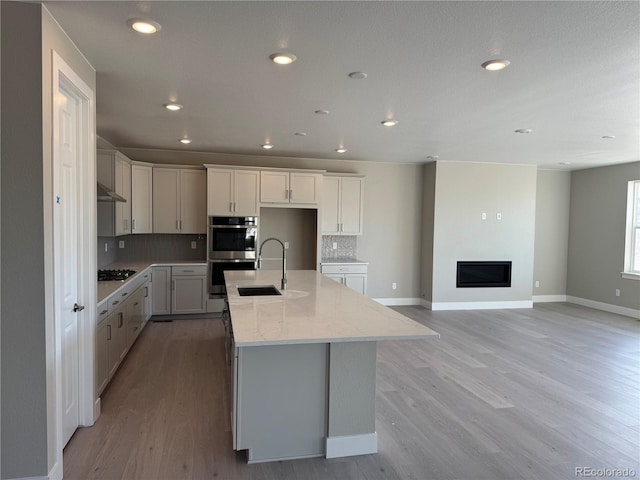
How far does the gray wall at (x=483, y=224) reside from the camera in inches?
281

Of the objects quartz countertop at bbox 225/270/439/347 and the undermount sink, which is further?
the undermount sink

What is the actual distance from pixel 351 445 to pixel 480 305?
5399 millimetres

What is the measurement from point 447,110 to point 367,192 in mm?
3429

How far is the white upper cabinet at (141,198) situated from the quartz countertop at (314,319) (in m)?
2.80

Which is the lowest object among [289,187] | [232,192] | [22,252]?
[22,252]

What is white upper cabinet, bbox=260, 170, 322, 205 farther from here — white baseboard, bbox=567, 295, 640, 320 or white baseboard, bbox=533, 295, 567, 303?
white baseboard, bbox=567, 295, 640, 320

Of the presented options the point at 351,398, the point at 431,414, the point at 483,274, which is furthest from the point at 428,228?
the point at 351,398

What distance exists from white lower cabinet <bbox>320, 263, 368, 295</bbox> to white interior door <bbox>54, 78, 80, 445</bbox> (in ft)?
13.8

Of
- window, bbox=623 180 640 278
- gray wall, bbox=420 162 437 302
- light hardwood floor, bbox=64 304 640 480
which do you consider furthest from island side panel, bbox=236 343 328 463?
window, bbox=623 180 640 278

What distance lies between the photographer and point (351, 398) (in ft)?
8.57

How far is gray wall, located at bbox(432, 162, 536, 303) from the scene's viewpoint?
7137 millimetres

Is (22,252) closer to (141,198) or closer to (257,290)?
(257,290)

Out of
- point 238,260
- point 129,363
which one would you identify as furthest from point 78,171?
point 238,260

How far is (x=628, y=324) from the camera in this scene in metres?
6.42
